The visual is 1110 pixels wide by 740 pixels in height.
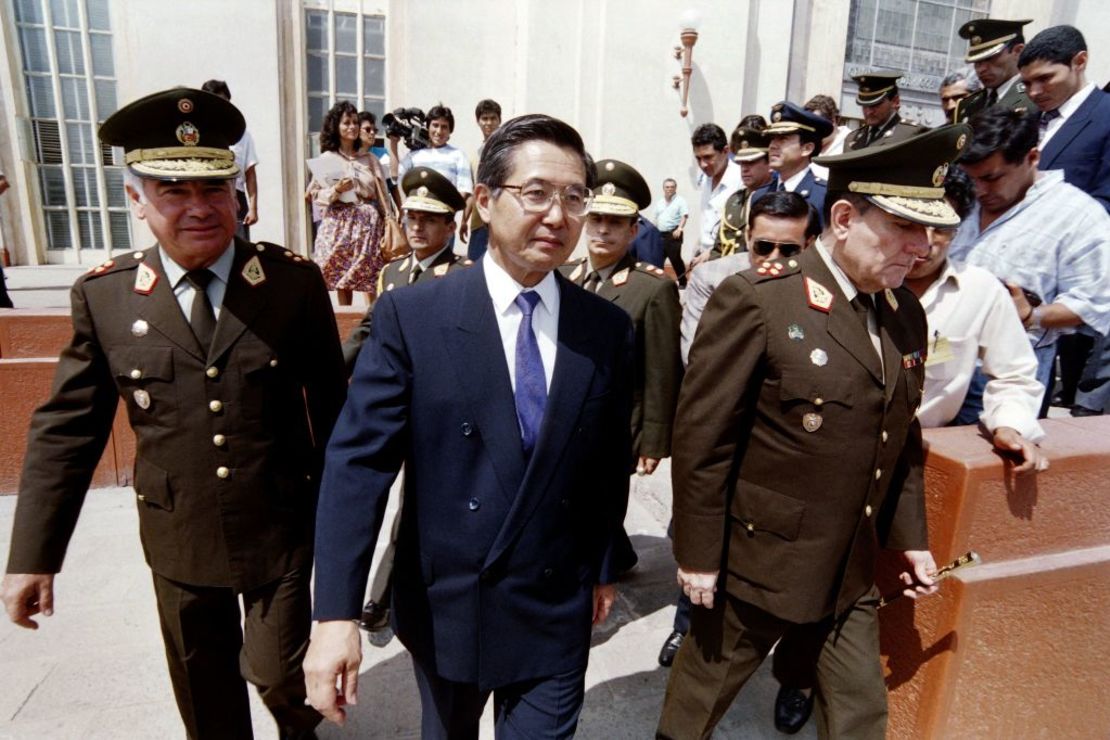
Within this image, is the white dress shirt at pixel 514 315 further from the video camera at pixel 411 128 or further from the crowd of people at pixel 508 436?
the video camera at pixel 411 128

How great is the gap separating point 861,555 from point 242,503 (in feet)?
6.17

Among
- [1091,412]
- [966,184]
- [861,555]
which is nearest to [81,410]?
[861,555]

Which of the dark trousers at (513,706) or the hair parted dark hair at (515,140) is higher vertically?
the hair parted dark hair at (515,140)

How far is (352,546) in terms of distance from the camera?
5.22ft

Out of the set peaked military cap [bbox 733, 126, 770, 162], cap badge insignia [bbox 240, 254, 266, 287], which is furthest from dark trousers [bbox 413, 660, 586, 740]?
peaked military cap [bbox 733, 126, 770, 162]

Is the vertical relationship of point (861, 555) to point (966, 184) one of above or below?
below

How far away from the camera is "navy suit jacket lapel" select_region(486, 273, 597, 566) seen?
1640 mm

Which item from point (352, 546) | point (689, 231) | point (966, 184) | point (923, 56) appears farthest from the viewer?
point (923, 56)

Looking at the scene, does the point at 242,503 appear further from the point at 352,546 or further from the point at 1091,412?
the point at 1091,412

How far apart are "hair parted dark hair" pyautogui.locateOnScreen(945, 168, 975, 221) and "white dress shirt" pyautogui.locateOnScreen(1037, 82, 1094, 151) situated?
61.4 inches

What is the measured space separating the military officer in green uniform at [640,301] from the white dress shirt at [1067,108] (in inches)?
90.2

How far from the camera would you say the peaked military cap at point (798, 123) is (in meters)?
4.21

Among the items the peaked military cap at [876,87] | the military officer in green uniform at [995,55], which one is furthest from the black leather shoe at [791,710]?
the peaked military cap at [876,87]

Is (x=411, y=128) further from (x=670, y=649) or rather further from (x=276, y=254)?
(x=670, y=649)
